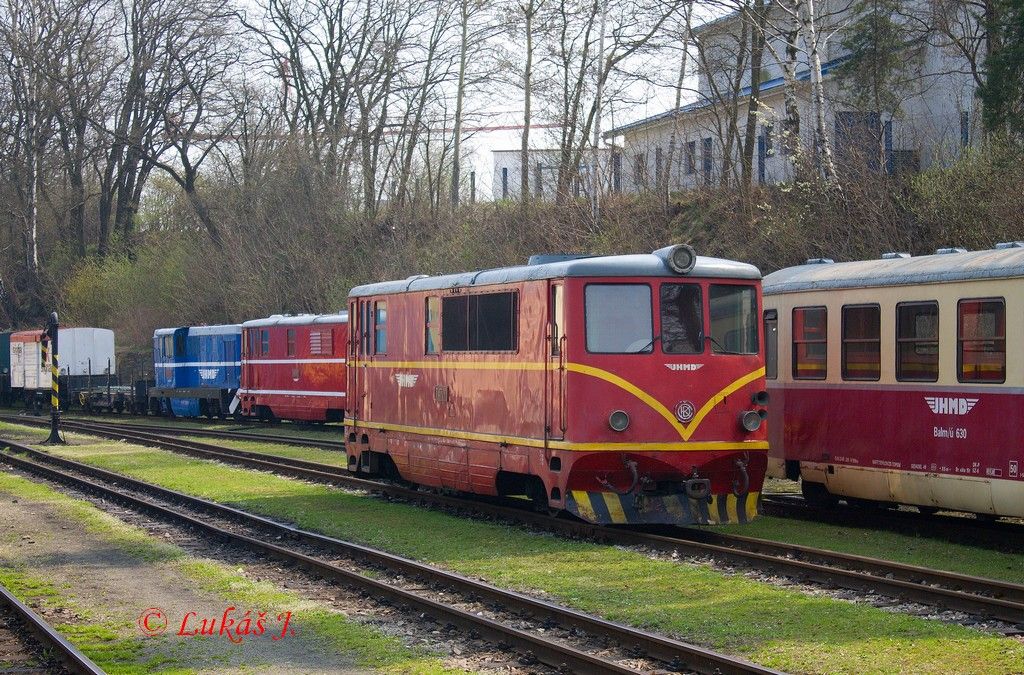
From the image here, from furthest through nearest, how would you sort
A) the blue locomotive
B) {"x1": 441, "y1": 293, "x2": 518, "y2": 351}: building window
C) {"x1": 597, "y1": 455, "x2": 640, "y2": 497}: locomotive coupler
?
the blue locomotive → {"x1": 441, "y1": 293, "x2": 518, "y2": 351}: building window → {"x1": 597, "y1": 455, "x2": 640, "y2": 497}: locomotive coupler

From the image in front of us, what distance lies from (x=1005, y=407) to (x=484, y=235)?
2710 centimetres

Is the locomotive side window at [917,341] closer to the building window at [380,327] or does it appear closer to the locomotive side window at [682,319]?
the locomotive side window at [682,319]

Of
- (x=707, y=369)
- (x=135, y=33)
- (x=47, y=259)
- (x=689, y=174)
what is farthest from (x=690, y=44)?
(x=47, y=259)

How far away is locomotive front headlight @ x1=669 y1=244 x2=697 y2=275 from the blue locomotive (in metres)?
26.9

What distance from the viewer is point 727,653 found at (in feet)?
28.5

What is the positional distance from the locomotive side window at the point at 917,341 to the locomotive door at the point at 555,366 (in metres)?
3.58

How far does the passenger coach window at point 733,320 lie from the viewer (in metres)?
13.9

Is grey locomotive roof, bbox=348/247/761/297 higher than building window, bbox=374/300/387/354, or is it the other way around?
grey locomotive roof, bbox=348/247/761/297

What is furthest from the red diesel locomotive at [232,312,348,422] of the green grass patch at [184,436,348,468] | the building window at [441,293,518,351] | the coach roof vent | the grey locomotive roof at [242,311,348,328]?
the coach roof vent

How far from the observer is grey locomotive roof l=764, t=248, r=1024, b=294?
41.8ft

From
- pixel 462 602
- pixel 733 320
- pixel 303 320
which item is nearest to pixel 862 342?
pixel 733 320

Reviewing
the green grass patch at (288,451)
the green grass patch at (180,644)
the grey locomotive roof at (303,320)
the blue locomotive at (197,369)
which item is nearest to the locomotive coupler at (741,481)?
the green grass patch at (180,644)

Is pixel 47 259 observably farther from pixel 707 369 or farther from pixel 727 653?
pixel 727 653

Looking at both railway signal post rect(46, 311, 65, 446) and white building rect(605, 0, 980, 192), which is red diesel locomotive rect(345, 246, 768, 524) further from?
railway signal post rect(46, 311, 65, 446)
